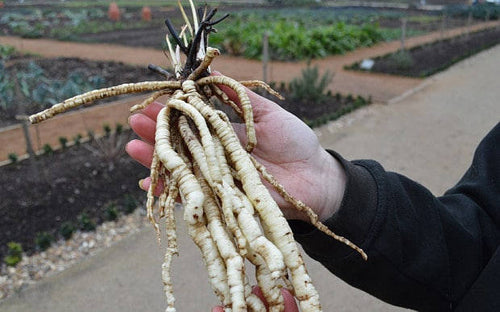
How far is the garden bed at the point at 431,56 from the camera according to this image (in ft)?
32.5

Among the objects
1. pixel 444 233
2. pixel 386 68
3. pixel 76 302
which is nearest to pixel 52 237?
pixel 76 302

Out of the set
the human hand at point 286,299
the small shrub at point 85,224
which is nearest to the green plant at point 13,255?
the small shrub at point 85,224

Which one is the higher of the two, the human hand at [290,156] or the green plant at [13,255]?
the human hand at [290,156]

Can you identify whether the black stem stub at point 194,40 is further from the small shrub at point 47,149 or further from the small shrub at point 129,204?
the small shrub at point 47,149

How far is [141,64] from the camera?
399 inches

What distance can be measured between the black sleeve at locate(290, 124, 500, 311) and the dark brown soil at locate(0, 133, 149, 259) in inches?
106

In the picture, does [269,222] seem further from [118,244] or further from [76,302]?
[118,244]

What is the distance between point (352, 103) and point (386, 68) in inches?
132

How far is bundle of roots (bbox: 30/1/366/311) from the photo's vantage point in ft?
4.16

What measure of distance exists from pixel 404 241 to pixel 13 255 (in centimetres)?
277

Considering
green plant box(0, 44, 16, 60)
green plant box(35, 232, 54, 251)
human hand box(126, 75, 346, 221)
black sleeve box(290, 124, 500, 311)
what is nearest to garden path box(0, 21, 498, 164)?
green plant box(0, 44, 16, 60)

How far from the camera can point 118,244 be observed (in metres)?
3.53

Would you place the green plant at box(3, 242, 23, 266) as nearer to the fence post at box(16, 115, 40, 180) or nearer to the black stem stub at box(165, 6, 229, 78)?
the fence post at box(16, 115, 40, 180)

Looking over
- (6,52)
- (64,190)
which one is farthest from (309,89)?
(6,52)
